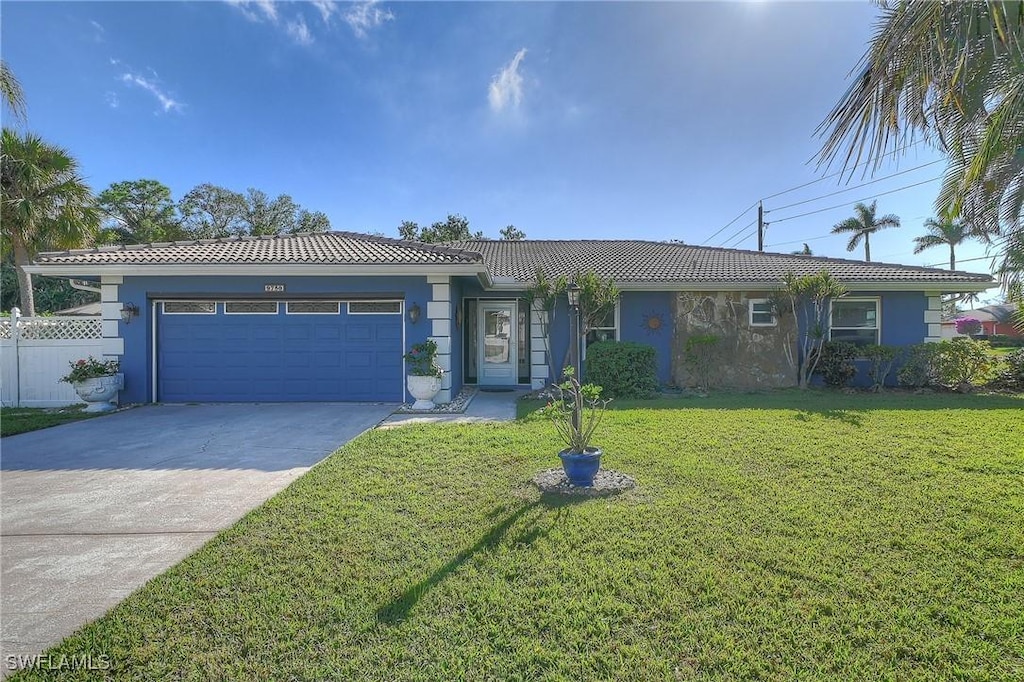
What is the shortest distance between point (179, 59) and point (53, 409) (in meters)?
8.41

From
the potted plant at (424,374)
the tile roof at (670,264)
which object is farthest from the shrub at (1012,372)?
the potted plant at (424,374)

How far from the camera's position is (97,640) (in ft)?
7.70

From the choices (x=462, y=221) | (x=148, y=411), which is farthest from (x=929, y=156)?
(x=462, y=221)

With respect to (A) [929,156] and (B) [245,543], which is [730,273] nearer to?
(A) [929,156]

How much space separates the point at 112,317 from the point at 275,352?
3418 millimetres

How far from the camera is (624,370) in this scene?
9.90 m

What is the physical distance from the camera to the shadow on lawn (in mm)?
2594

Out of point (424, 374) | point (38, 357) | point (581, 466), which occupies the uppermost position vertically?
point (38, 357)

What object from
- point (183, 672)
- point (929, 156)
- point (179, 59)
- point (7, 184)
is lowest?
point (183, 672)

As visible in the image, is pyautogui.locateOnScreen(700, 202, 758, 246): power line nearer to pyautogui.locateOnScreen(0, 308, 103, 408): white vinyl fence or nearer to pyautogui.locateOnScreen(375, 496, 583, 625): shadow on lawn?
pyautogui.locateOnScreen(375, 496, 583, 625): shadow on lawn

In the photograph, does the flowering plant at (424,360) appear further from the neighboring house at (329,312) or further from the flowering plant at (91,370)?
the flowering plant at (91,370)

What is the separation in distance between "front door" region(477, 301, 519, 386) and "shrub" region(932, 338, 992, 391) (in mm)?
10314

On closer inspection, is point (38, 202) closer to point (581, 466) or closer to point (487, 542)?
point (487, 542)

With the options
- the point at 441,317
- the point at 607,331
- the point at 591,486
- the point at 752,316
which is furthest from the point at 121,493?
the point at 752,316
